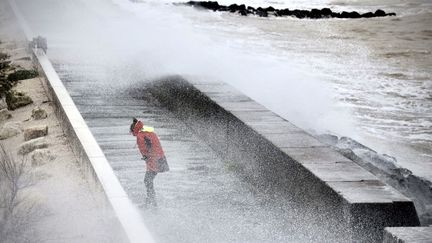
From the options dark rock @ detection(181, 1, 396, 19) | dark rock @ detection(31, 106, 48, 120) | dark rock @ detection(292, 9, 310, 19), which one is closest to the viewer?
dark rock @ detection(31, 106, 48, 120)

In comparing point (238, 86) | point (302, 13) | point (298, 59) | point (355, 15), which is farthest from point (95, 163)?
point (302, 13)

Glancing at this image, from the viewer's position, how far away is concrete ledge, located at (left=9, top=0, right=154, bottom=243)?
648cm

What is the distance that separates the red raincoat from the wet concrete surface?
0.53 meters

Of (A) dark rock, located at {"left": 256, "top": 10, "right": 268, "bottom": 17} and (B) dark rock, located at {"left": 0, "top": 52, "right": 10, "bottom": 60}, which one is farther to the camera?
→ (A) dark rock, located at {"left": 256, "top": 10, "right": 268, "bottom": 17}

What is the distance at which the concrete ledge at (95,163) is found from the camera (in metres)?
6.48

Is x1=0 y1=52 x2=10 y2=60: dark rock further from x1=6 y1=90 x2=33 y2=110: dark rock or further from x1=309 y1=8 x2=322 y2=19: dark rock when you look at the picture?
x1=309 y1=8 x2=322 y2=19: dark rock

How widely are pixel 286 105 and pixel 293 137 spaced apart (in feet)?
24.5

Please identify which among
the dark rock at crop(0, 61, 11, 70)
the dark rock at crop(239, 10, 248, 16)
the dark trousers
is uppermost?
A: the dark trousers

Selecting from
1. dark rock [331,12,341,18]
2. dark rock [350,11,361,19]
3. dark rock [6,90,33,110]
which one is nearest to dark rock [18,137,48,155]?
dark rock [6,90,33,110]

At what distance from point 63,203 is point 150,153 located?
4.53 feet

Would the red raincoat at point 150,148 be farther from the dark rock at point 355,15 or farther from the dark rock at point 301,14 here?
the dark rock at point 301,14

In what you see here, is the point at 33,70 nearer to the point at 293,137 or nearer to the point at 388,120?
the point at 388,120

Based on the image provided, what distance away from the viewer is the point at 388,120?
18.5 meters

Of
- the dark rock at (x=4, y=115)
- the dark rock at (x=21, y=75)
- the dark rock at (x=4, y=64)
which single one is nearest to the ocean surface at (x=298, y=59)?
the dark rock at (x=21, y=75)
